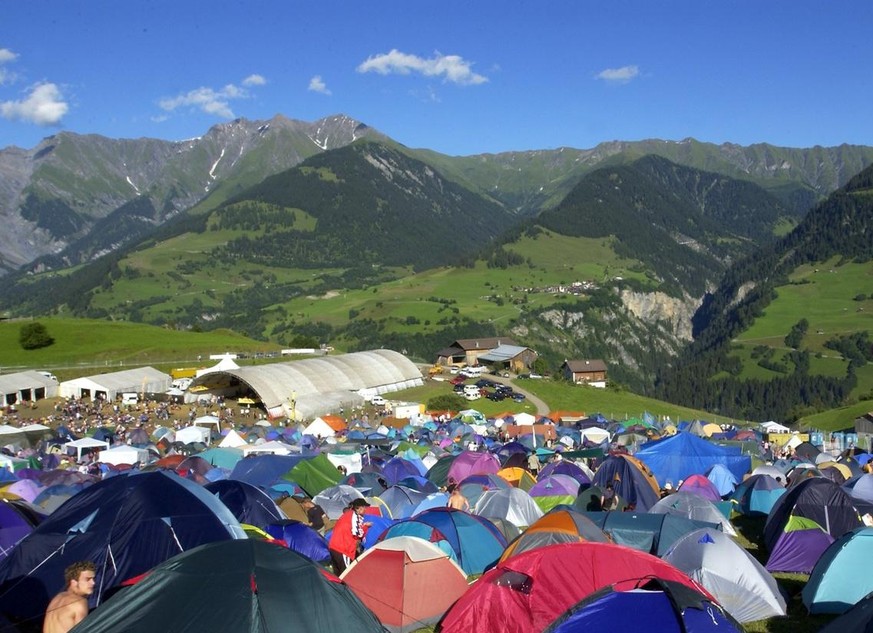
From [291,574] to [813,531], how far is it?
10210 millimetres

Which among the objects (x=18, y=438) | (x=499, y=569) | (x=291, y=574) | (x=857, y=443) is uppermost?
(x=291, y=574)

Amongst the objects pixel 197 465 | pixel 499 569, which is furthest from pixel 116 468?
pixel 499 569

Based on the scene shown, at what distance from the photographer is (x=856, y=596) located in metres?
11.9

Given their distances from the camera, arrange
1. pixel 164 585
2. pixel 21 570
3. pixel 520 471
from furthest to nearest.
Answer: pixel 520 471 → pixel 21 570 → pixel 164 585

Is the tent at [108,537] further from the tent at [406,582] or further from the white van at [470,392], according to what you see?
the white van at [470,392]

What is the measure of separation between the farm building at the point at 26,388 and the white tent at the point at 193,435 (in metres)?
24.8

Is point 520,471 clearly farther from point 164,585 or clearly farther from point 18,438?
point 18,438

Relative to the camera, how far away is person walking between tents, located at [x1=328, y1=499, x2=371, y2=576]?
44.1ft

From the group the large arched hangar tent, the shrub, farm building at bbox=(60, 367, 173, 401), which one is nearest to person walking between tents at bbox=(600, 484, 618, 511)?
the large arched hangar tent

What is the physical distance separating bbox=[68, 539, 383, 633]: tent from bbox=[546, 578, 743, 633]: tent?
2052 millimetres

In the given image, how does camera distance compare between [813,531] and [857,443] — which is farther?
[857,443]

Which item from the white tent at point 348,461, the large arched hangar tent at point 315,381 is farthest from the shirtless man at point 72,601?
the large arched hangar tent at point 315,381

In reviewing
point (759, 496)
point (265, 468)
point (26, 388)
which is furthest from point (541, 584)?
point (26, 388)

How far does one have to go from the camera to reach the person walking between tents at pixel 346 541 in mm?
13453
